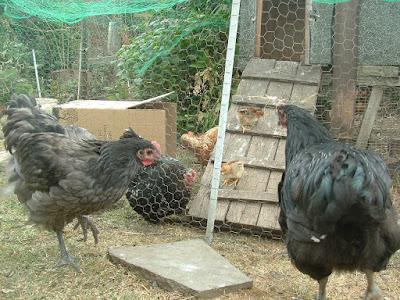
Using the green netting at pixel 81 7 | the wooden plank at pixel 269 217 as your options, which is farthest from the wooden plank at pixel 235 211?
the green netting at pixel 81 7

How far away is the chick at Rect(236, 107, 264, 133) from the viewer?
14.4 ft

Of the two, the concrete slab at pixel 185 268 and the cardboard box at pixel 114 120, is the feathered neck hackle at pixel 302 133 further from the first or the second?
the cardboard box at pixel 114 120

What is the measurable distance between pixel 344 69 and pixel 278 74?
78cm

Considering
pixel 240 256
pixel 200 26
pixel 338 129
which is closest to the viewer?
pixel 240 256

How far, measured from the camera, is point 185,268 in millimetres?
3086

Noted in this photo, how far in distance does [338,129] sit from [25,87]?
634cm

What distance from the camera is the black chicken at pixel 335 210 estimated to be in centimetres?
214

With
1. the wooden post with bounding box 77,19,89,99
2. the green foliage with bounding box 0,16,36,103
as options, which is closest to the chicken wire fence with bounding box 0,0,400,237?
the wooden post with bounding box 77,19,89,99

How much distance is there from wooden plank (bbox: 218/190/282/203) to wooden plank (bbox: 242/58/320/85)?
4.64 ft

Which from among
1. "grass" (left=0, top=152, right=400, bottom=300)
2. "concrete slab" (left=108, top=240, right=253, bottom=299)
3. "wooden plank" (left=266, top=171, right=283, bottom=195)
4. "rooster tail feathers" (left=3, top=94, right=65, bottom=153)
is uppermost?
"rooster tail feathers" (left=3, top=94, right=65, bottom=153)

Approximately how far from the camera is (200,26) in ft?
18.9

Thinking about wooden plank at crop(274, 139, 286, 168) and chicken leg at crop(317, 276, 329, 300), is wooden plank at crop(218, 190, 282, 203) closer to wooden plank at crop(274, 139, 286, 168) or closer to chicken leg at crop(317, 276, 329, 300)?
wooden plank at crop(274, 139, 286, 168)

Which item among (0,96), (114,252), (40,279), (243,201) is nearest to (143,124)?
(243,201)

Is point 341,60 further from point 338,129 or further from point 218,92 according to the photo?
point 218,92
